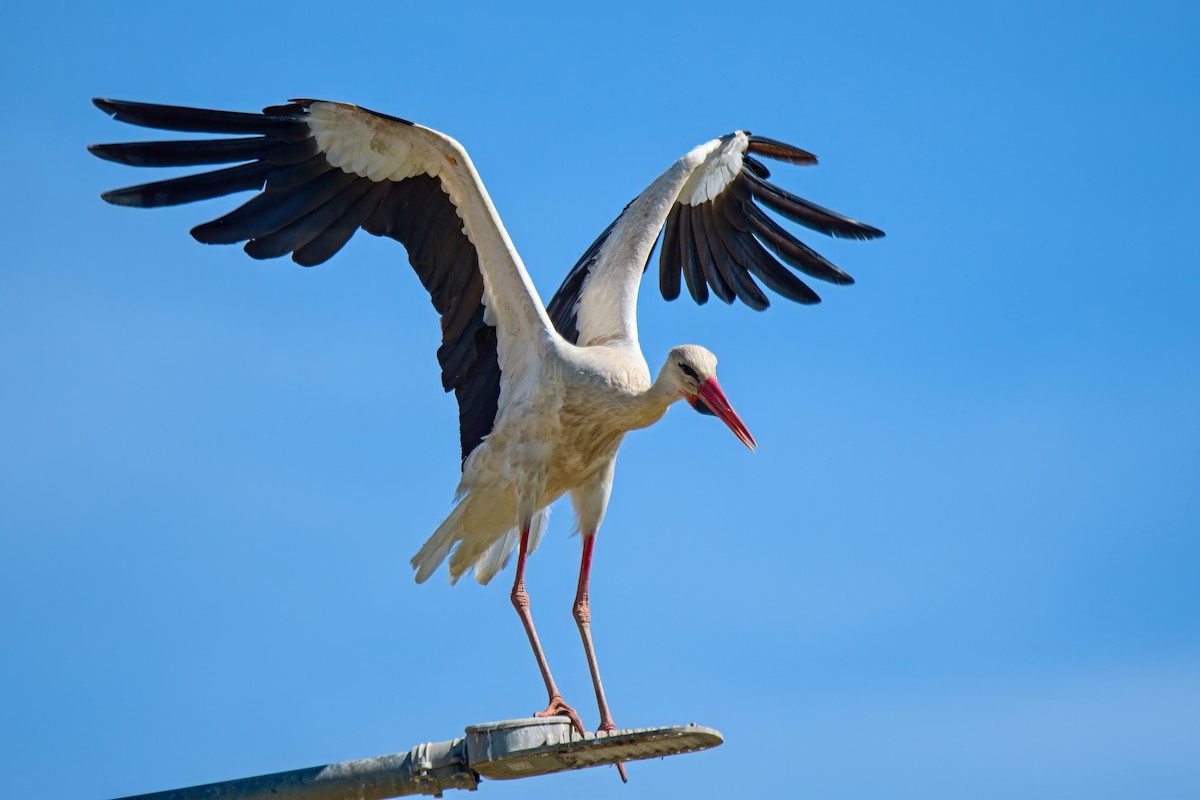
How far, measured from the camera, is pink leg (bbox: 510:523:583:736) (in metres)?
7.54

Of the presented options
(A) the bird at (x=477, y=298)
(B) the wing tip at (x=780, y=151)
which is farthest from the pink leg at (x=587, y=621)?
(B) the wing tip at (x=780, y=151)

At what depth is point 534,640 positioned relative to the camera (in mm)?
8055

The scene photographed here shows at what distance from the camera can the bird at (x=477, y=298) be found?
26.3 ft

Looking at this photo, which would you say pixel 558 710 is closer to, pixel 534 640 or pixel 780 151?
pixel 534 640

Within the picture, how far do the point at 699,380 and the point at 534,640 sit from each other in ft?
5.47

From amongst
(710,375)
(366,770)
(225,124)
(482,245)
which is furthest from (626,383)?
(366,770)

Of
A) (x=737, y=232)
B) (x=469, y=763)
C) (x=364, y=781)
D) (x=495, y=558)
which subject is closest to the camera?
(x=364, y=781)

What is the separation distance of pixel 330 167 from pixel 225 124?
0.69 m

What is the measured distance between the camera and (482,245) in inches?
330

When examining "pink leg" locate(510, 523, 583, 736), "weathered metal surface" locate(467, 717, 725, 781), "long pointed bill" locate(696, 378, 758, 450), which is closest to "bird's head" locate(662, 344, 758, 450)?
"long pointed bill" locate(696, 378, 758, 450)

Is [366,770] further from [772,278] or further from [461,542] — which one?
[772,278]

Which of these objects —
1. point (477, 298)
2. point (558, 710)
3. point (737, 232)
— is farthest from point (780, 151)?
point (558, 710)

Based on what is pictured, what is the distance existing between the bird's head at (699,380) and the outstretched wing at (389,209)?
0.73m

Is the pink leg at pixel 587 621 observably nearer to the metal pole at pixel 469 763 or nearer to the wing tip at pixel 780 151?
the metal pole at pixel 469 763
